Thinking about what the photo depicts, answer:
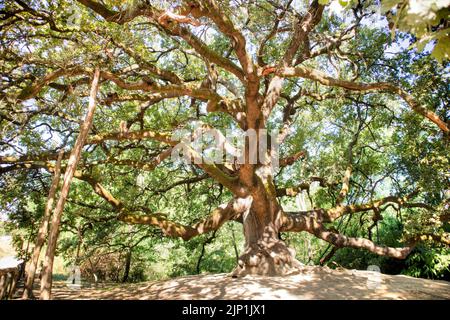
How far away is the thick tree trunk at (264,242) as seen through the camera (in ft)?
23.2

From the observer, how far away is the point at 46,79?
197 inches

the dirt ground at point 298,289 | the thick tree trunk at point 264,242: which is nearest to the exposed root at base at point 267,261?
the thick tree trunk at point 264,242

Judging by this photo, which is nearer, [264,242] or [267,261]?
[267,261]

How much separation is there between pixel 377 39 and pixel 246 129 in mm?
4745

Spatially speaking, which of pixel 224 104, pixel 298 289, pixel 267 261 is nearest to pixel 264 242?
pixel 267 261

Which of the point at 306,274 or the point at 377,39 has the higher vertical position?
the point at 377,39

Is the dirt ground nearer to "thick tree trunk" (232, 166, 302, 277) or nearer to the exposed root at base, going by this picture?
the exposed root at base

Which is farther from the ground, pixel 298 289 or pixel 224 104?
pixel 224 104

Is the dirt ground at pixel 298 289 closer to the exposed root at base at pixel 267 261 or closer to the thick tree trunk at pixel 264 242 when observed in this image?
the exposed root at base at pixel 267 261

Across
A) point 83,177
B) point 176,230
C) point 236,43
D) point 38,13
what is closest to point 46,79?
point 38,13

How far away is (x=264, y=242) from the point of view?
293 inches

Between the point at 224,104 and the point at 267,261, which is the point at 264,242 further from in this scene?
the point at 224,104
